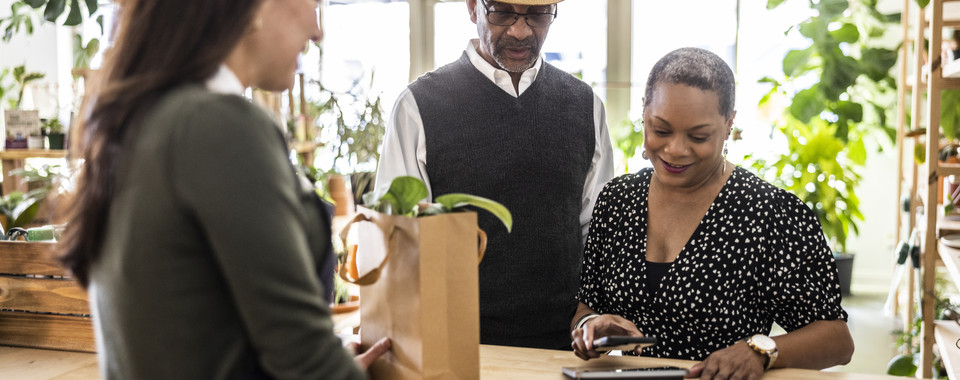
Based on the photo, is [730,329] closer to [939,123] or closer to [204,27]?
[204,27]

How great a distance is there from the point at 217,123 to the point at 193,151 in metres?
0.03

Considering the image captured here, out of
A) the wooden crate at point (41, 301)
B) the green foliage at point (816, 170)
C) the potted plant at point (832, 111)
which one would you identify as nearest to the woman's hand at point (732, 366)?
the wooden crate at point (41, 301)

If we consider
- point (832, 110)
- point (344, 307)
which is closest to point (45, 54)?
point (344, 307)

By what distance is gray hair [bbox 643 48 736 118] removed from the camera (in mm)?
1519

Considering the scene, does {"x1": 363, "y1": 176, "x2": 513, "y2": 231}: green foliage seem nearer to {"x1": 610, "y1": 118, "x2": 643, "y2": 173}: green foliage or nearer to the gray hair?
the gray hair

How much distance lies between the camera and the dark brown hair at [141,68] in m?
0.71

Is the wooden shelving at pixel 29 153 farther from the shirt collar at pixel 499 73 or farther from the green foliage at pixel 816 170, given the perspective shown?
the green foliage at pixel 816 170

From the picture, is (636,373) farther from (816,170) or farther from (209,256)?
(816,170)

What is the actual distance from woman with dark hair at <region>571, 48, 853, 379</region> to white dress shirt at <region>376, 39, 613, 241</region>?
0.42 meters

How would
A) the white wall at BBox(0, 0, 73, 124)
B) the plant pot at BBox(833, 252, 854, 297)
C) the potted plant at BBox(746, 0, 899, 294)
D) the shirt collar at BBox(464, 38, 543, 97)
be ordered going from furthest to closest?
the white wall at BBox(0, 0, 73, 124) < the plant pot at BBox(833, 252, 854, 297) < the potted plant at BBox(746, 0, 899, 294) < the shirt collar at BBox(464, 38, 543, 97)

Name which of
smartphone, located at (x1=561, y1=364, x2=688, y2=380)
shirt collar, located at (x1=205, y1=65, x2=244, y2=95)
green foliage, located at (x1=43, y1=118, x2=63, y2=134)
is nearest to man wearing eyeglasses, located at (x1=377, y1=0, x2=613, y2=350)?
smartphone, located at (x1=561, y1=364, x2=688, y2=380)

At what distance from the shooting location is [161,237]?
69 centimetres

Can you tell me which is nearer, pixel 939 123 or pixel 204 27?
pixel 204 27

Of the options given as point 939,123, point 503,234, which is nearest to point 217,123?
point 503,234
